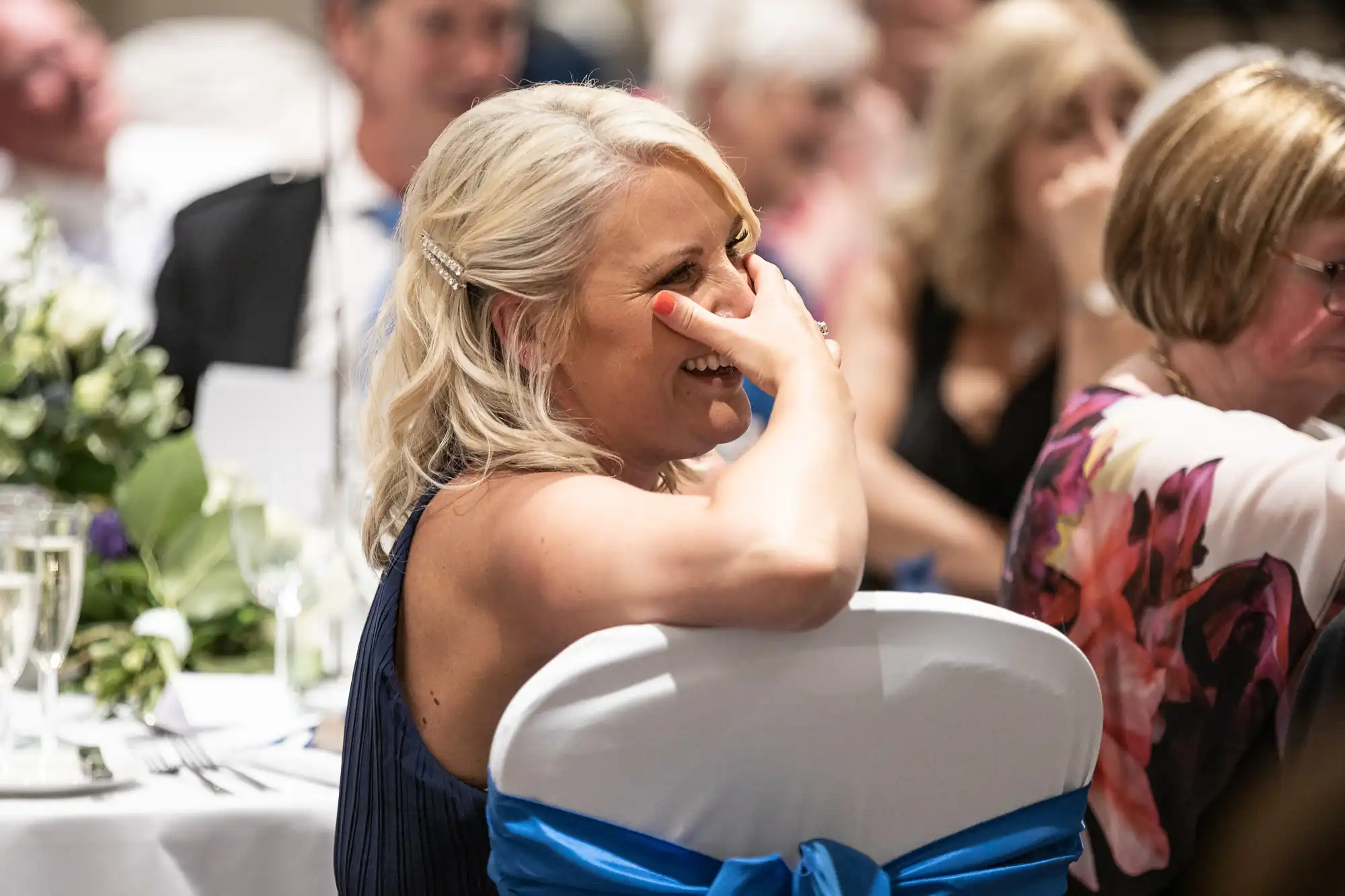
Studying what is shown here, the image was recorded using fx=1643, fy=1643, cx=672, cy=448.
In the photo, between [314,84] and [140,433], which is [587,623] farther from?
[314,84]

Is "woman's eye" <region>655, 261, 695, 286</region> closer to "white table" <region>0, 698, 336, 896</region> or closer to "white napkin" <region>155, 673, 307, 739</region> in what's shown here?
"white table" <region>0, 698, 336, 896</region>

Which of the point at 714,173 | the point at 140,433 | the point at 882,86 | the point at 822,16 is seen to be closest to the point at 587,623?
the point at 714,173

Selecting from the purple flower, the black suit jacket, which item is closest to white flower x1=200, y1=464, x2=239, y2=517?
the purple flower

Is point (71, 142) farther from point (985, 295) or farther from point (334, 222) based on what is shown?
point (985, 295)

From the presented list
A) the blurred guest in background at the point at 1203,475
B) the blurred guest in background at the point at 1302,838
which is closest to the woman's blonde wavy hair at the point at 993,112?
the blurred guest in background at the point at 1203,475

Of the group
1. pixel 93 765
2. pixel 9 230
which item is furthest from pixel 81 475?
pixel 9 230

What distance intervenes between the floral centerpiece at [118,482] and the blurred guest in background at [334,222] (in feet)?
2.44

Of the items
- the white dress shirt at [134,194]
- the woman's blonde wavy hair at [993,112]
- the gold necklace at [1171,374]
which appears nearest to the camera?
the gold necklace at [1171,374]

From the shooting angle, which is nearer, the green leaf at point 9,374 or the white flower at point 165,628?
the white flower at point 165,628

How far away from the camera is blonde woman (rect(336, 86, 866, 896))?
133 centimetres

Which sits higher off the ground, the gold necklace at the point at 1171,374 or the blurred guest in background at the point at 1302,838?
the blurred guest in background at the point at 1302,838

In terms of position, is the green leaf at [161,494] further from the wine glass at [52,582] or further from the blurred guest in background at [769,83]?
the blurred guest in background at [769,83]

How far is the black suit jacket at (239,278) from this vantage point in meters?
3.40

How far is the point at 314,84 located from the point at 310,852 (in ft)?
17.2
